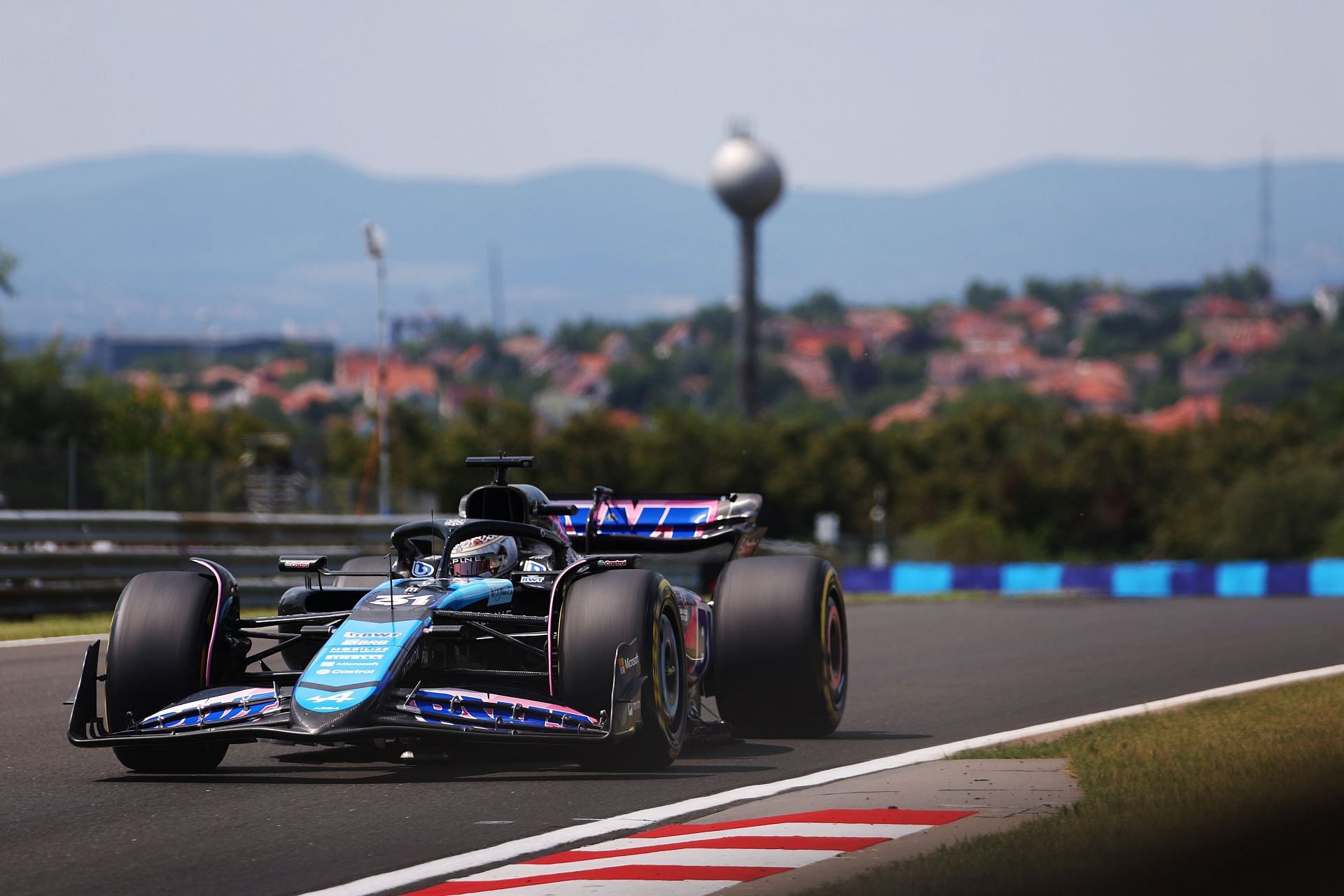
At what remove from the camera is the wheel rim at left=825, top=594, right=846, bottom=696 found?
11.1 m

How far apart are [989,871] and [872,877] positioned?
38cm

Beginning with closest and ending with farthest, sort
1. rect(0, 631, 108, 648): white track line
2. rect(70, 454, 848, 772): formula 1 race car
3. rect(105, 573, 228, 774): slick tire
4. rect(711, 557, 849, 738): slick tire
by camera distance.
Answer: rect(70, 454, 848, 772): formula 1 race car, rect(105, 573, 228, 774): slick tire, rect(711, 557, 849, 738): slick tire, rect(0, 631, 108, 648): white track line

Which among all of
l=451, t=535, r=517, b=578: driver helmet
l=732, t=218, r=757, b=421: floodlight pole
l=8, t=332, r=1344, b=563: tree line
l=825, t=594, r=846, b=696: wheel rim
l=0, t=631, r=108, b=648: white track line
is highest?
l=732, t=218, r=757, b=421: floodlight pole

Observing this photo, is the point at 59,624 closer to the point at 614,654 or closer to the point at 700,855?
the point at 614,654

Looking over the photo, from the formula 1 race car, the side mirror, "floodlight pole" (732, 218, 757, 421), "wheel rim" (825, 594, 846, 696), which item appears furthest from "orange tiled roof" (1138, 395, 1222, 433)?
the side mirror

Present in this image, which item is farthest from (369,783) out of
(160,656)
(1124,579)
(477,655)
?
(1124,579)

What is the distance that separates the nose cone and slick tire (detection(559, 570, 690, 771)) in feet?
355

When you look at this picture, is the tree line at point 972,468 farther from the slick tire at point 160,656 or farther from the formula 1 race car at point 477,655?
the slick tire at point 160,656

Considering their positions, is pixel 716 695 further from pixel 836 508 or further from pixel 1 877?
pixel 836 508

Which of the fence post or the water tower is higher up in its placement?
the water tower

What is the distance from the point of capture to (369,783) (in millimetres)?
8945

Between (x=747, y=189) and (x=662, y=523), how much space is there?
4178 inches

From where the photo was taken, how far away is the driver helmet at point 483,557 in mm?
9875

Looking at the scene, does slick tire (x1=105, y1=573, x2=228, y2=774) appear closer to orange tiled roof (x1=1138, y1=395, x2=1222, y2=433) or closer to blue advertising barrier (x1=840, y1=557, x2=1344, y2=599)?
blue advertising barrier (x1=840, y1=557, x2=1344, y2=599)
